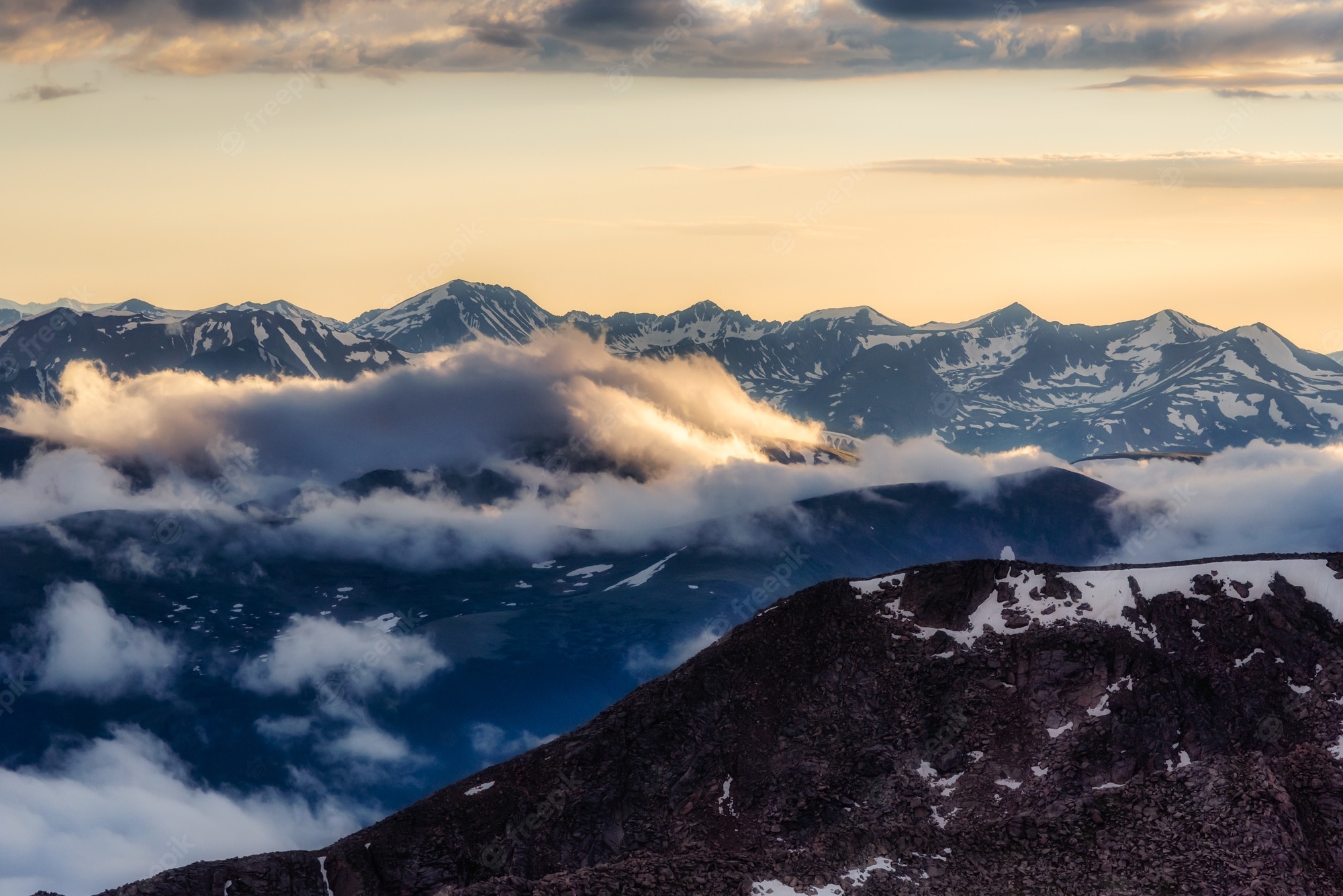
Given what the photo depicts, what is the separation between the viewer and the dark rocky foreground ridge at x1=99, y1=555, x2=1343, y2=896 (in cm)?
14175

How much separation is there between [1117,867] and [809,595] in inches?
2902

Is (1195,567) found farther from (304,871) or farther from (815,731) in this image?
(304,871)

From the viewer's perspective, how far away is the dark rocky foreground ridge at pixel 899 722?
141750 mm

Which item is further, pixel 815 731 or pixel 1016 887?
pixel 815 731

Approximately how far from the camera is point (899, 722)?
495 feet

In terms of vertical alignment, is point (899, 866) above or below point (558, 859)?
above

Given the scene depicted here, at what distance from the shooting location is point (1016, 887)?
101 meters

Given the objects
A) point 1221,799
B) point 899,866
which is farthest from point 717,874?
point 1221,799

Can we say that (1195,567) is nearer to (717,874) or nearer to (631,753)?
(631,753)

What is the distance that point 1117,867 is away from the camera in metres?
102

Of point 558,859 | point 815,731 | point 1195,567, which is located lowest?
point 558,859

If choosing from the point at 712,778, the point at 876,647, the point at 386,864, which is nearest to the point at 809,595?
the point at 876,647

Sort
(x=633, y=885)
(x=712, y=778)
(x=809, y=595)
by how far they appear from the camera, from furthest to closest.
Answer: (x=809, y=595) < (x=712, y=778) < (x=633, y=885)

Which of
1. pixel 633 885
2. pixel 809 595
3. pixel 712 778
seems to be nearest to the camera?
pixel 633 885
